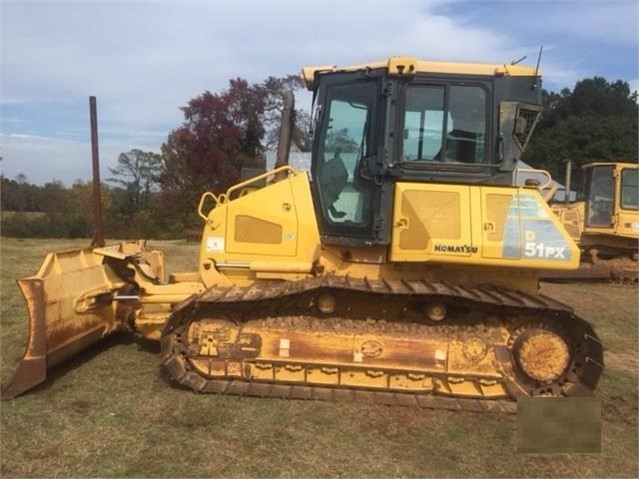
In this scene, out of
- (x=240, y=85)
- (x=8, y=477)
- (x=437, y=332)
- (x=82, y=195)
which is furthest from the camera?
(x=82, y=195)

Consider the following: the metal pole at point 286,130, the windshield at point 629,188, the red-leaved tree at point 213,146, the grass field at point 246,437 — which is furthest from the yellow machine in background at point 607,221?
the red-leaved tree at point 213,146

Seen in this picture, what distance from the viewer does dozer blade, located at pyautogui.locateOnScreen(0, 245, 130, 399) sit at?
5.06 m

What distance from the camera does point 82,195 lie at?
33.6m

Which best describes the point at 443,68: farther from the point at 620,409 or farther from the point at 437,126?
the point at 620,409

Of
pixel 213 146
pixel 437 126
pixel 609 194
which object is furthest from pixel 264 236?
pixel 213 146

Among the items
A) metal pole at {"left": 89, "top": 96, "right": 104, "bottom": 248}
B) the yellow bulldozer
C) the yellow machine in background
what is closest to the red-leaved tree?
the yellow machine in background

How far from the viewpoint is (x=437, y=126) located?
5.51m

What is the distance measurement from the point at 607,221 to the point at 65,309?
14.2 metres

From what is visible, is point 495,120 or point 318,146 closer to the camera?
point 495,120

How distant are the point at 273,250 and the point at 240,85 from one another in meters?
25.2

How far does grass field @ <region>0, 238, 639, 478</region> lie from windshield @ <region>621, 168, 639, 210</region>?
10794 mm

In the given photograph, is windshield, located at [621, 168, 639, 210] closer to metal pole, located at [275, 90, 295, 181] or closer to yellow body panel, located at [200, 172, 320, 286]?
metal pole, located at [275, 90, 295, 181]

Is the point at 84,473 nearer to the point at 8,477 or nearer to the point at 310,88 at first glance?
the point at 8,477

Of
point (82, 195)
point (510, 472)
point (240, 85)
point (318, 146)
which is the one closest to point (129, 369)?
point (318, 146)
